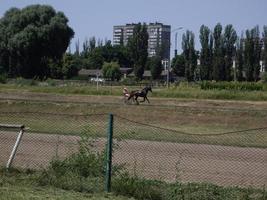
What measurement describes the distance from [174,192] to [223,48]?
118m

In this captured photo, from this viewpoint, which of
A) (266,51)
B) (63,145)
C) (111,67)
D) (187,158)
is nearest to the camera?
(187,158)

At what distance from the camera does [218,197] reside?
991 cm

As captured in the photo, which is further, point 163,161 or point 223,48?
point 223,48

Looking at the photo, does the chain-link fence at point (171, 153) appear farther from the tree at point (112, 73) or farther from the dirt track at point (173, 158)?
the tree at point (112, 73)

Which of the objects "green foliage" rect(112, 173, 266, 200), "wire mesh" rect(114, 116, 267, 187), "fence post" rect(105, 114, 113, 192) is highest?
"fence post" rect(105, 114, 113, 192)

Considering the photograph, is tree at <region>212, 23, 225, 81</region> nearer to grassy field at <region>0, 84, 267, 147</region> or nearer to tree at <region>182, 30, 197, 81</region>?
tree at <region>182, 30, 197, 81</region>

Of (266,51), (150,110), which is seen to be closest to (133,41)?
(266,51)

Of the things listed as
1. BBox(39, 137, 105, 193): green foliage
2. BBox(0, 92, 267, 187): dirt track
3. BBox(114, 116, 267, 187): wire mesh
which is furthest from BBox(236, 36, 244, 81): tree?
BBox(39, 137, 105, 193): green foliage

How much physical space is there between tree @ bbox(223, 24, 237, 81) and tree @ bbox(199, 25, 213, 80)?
340 centimetres

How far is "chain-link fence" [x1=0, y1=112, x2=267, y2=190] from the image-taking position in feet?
41.9

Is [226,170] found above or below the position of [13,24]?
below

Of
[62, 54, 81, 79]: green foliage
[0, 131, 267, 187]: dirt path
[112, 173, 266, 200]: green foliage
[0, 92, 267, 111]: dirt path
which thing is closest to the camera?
[112, 173, 266, 200]: green foliage

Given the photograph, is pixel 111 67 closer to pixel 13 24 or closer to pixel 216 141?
pixel 13 24

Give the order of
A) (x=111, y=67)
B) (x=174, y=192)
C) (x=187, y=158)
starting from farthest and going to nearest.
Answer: (x=111, y=67), (x=187, y=158), (x=174, y=192)
